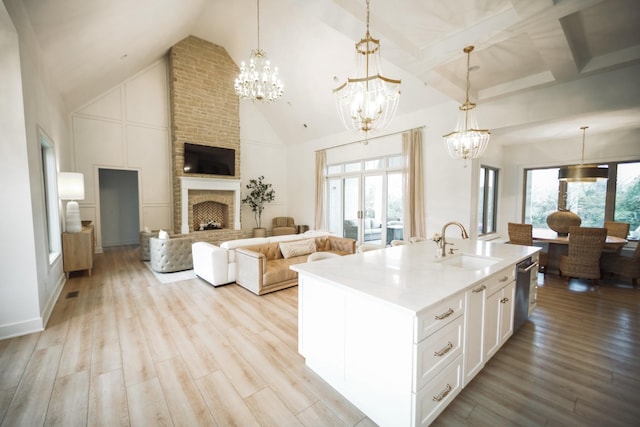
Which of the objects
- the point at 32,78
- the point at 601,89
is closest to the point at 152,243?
the point at 32,78

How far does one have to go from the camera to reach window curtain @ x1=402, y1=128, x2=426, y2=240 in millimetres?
5547

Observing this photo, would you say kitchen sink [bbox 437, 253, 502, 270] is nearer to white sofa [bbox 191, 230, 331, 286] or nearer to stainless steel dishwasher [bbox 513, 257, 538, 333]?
stainless steel dishwasher [bbox 513, 257, 538, 333]

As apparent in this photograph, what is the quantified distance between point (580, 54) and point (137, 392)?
5957 millimetres

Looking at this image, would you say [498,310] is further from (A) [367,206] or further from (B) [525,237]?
(A) [367,206]

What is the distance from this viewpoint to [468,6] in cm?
270

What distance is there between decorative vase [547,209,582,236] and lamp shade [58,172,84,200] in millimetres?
8208

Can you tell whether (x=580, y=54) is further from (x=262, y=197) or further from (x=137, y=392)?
(x=262, y=197)

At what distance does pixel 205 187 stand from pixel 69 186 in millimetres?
3222

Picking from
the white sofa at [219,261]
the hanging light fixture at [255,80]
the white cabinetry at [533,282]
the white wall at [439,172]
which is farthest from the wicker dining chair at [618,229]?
the hanging light fixture at [255,80]

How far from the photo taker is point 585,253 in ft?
13.2

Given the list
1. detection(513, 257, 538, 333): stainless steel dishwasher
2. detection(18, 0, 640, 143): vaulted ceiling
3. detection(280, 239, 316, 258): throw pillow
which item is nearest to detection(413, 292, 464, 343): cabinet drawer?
detection(513, 257, 538, 333): stainless steel dishwasher

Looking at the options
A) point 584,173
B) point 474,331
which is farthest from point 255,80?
point 584,173

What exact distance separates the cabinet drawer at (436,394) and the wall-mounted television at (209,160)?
24.0 ft

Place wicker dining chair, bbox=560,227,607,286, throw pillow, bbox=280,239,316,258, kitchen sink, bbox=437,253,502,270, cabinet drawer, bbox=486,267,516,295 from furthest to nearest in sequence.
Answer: throw pillow, bbox=280,239,316,258 → wicker dining chair, bbox=560,227,607,286 → kitchen sink, bbox=437,253,502,270 → cabinet drawer, bbox=486,267,516,295
